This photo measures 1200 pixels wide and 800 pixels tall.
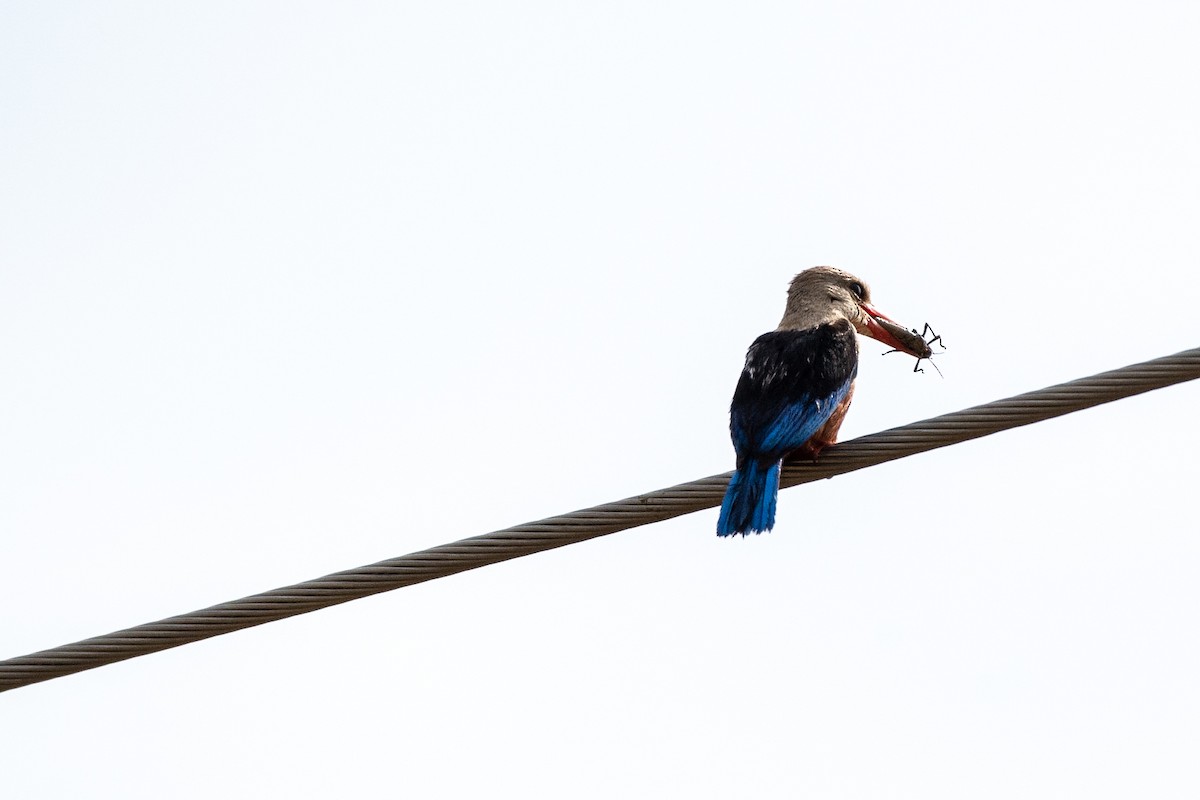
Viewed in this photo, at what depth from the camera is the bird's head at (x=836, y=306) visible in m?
7.14

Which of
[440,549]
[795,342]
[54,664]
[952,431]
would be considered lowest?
[54,664]

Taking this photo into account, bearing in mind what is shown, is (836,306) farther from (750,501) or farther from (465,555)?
(465,555)

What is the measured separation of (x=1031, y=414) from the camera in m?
4.53

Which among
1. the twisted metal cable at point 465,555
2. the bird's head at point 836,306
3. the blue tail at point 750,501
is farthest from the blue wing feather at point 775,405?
the twisted metal cable at point 465,555

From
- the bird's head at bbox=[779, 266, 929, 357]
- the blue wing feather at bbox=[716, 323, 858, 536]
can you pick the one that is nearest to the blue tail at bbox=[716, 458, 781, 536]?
the blue wing feather at bbox=[716, 323, 858, 536]

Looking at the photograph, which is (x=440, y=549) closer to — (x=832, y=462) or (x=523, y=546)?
(x=523, y=546)

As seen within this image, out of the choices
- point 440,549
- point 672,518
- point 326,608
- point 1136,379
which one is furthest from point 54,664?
point 1136,379

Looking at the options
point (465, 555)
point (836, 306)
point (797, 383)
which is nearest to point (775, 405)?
point (797, 383)

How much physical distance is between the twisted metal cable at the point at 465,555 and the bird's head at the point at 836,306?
2484 mm

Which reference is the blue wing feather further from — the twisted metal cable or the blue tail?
the twisted metal cable

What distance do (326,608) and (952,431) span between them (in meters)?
1.63

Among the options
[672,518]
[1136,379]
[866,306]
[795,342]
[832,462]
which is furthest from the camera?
[866,306]

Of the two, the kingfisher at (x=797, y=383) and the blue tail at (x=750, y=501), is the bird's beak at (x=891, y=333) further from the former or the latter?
the blue tail at (x=750, y=501)

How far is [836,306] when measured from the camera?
7.21 meters
